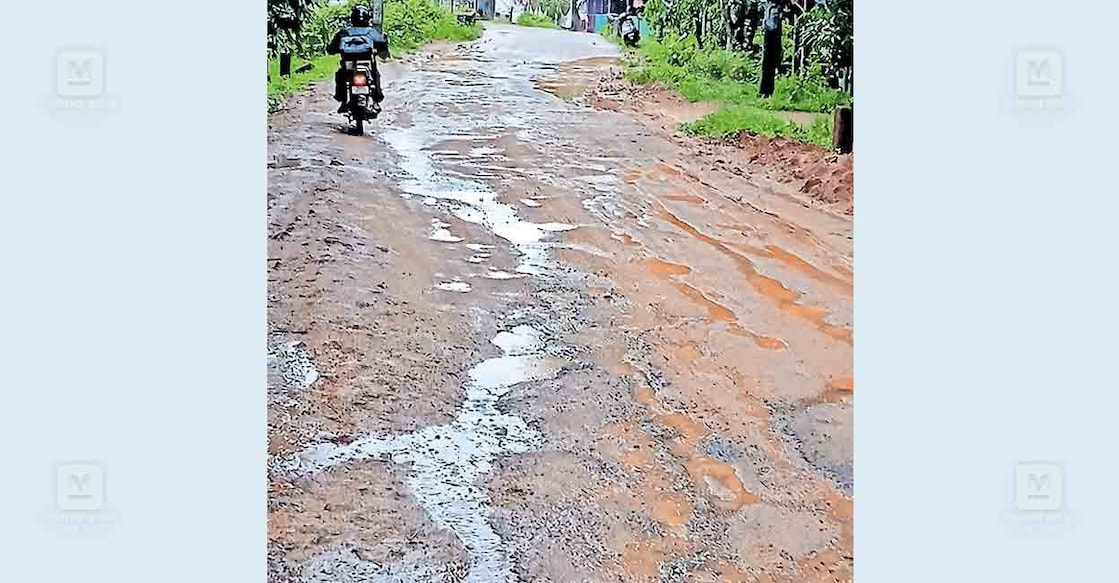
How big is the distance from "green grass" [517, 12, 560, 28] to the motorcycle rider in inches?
12.2

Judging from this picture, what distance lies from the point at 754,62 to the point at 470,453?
3.19 ft

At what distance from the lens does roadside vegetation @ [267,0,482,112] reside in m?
2.50

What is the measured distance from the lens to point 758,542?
232 centimetres

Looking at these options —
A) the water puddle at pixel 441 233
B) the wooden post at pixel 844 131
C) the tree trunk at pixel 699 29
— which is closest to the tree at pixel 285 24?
the water puddle at pixel 441 233

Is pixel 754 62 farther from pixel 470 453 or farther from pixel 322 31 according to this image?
pixel 470 453

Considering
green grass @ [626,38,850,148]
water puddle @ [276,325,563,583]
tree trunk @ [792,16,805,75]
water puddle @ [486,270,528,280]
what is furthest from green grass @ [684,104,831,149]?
water puddle @ [276,325,563,583]

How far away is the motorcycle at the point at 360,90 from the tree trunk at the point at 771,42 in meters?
0.79

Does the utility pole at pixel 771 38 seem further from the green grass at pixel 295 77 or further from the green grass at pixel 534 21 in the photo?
the green grass at pixel 295 77

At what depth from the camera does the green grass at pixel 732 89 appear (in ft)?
8.47

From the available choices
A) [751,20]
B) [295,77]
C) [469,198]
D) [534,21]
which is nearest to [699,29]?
[751,20]
